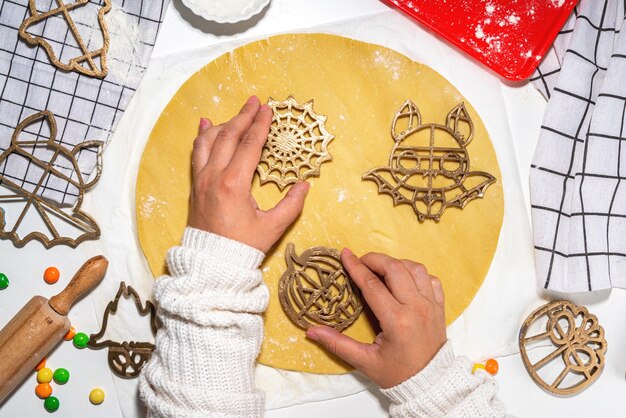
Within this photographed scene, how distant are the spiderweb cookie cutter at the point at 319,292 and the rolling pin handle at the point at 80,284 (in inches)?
11.6

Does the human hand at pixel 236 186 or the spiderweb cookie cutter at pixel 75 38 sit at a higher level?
the spiderweb cookie cutter at pixel 75 38

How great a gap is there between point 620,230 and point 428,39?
47cm

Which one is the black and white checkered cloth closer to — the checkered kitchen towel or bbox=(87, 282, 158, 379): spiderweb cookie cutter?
bbox=(87, 282, 158, 379): spiderweb cookie cutter

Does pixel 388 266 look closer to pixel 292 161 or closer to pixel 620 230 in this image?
pixel 292 161

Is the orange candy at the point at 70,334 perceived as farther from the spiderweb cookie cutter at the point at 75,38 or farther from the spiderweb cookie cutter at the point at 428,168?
the spiderweb cookie cutter at the point at 428,168

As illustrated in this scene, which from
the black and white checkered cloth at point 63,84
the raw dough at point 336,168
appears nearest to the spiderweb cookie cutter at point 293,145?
the raw dough at point 336,168

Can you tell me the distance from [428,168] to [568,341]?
382 mm

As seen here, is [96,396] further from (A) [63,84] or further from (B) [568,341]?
(B) [568,341]

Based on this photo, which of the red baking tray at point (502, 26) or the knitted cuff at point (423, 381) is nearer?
the knitted cuff at point (423, 381)

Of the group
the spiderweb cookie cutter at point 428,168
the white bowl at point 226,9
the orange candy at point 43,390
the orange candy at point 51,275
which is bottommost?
the orange candy at point 43,390

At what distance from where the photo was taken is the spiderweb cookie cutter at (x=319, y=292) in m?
1.10

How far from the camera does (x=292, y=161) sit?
1.11 meters

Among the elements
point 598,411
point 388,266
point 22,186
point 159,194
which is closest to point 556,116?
point 388,266

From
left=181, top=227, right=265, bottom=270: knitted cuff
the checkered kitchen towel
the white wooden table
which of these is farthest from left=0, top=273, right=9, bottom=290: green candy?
the checkered kitchen towel
